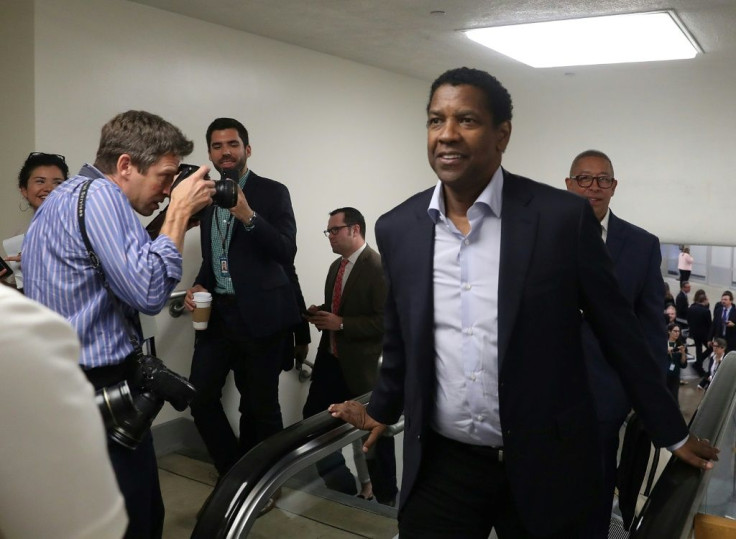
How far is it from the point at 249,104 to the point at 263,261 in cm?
199

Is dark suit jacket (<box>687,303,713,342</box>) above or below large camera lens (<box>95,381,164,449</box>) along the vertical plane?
below

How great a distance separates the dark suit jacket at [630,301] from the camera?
2777 millimetres

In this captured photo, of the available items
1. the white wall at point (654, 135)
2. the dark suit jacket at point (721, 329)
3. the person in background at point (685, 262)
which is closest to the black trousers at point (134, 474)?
the white wall at point (654, 135)

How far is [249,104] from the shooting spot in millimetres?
5605

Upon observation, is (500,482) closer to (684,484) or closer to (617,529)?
(684,484)

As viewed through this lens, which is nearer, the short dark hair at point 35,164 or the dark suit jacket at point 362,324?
the short dark hair at point 35,164

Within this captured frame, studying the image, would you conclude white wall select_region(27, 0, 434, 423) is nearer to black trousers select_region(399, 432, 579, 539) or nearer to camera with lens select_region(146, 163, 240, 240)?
camera with lens select_region(146, 163, 240, 240)

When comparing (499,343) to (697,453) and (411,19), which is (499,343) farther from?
(411,19)

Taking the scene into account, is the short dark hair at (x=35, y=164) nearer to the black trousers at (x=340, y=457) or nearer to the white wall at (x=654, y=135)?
the black trousers at (x=340, y=457)

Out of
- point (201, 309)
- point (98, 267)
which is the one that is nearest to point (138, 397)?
point (98, 267)

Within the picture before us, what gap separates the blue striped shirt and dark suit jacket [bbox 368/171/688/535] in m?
0.81

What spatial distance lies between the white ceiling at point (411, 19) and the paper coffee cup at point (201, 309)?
191 centimetres

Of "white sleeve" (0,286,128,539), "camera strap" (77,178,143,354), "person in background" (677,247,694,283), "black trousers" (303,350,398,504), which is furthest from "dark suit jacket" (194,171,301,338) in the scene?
"person in background" (677,247,694,283)

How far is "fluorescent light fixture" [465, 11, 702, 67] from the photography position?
16.4ft
